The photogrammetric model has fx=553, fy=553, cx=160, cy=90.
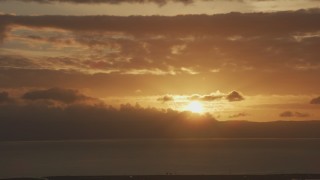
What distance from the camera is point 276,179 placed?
4186 inches

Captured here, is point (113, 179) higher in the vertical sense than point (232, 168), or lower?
lower

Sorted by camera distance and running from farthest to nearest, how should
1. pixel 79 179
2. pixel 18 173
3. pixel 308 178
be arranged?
pixel 18 173
pixel 308 178
pixel 79 179

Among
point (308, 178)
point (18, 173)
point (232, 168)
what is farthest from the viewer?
point (232, 168)

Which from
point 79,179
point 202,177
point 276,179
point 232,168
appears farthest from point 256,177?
point 232,168

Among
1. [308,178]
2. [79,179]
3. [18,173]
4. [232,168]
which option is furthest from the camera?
[232,168]

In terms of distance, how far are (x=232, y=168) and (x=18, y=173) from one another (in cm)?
6820

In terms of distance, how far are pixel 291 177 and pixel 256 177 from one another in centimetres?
853

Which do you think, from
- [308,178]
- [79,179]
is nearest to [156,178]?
[79,179]

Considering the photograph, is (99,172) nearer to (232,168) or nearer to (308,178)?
(232,168)

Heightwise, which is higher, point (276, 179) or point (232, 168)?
point (232, 168)

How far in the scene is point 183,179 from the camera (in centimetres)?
10525

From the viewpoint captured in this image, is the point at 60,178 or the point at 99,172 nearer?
the point at 60,178

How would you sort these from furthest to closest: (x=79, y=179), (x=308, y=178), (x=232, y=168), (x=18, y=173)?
1. (x=232, y=168)
2. (x=18, y=173)
3. (x=308, y=178)
4. (x=79, y=179)

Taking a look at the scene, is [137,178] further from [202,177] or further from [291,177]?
[291,177]
